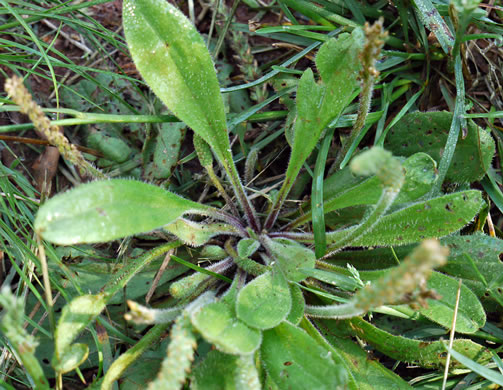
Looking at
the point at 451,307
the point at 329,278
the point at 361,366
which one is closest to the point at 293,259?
the point at 329,278

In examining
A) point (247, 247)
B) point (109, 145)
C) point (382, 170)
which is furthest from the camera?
point (109, 145)

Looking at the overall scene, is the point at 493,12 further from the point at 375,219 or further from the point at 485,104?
the point at 375,219

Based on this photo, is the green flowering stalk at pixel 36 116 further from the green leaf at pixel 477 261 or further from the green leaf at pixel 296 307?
the green leaf at pixel 477 261

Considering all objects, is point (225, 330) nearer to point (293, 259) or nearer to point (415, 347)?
point (293, 259)

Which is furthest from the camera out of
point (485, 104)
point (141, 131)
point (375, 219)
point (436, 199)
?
point (141, 131)

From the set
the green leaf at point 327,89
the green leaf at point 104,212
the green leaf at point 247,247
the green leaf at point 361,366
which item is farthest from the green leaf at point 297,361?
the green leaf at point 327,89

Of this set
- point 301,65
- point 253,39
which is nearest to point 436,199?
point 301,65
